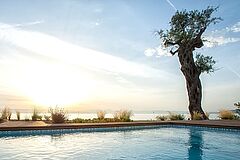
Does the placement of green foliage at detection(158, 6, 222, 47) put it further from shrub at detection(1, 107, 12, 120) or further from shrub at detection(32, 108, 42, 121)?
shrub at detection(1, 107, 12, 120)

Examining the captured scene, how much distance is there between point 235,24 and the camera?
13.5 meters

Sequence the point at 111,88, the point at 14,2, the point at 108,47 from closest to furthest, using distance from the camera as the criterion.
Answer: the point at 14,2 → the point at 108,47 → the point at 111,88

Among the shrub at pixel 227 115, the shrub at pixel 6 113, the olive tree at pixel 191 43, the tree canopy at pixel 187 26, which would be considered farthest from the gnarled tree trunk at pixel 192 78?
the shrub at pixel 6 113

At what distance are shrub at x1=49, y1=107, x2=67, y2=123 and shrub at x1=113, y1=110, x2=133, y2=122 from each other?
3.14 meters

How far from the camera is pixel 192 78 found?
16047 millimetres

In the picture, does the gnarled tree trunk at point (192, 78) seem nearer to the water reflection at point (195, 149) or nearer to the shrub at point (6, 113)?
the water reflection at point (195, 149)

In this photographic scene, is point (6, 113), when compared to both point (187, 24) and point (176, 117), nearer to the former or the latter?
point (176, 117)

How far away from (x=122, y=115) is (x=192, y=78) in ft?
16.4

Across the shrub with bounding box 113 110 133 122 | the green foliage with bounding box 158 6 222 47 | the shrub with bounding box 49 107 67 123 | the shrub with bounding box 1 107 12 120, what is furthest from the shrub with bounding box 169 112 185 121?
the shrub with bounding box 1 107 12 120

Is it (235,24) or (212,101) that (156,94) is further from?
(235,24)

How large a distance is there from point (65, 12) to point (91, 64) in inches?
216

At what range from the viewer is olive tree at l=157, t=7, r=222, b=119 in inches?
616

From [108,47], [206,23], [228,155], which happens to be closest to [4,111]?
[108,47]

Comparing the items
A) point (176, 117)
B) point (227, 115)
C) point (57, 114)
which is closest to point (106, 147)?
point (57, 114)
